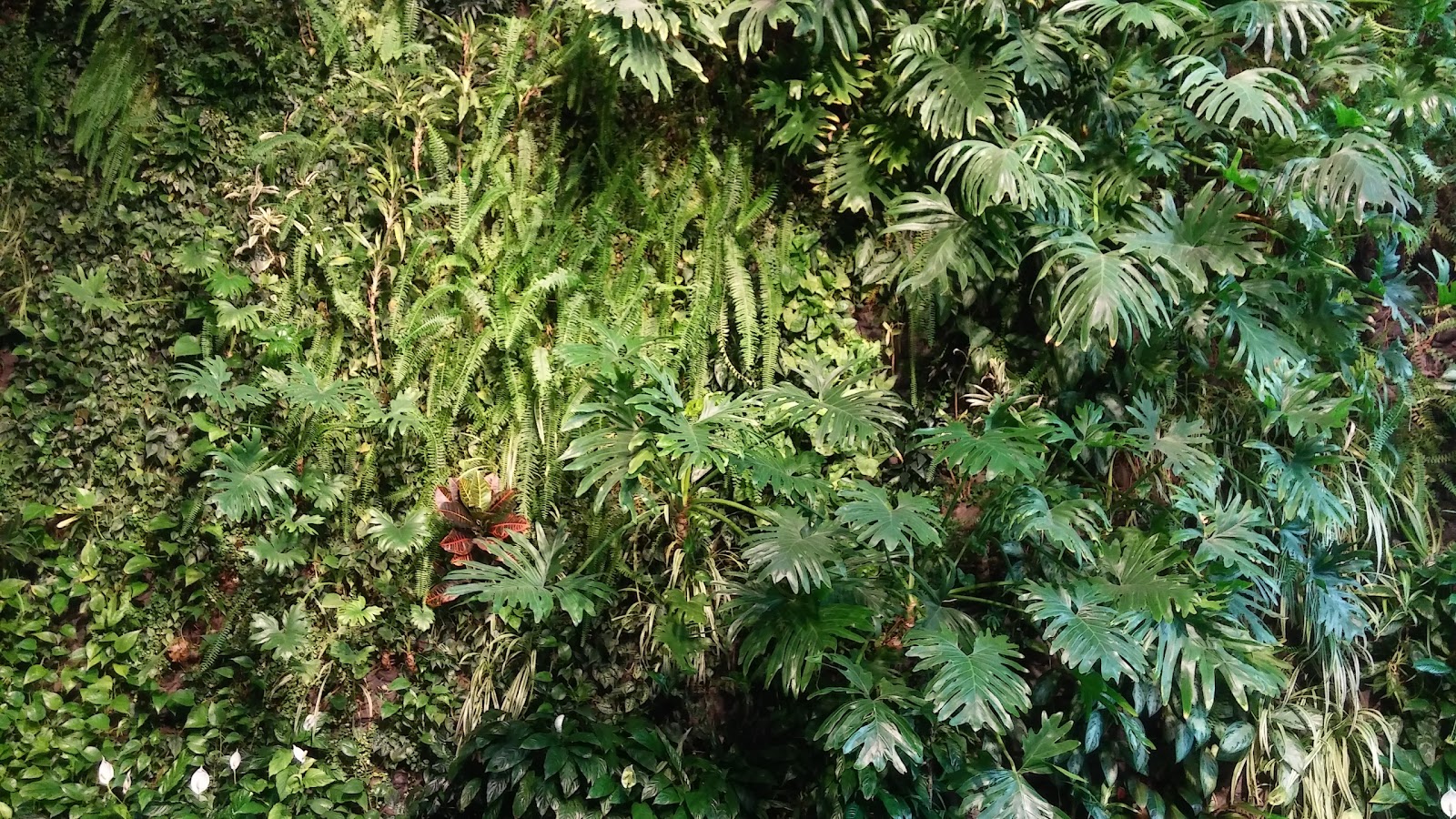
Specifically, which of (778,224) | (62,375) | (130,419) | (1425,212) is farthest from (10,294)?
(1425,212)

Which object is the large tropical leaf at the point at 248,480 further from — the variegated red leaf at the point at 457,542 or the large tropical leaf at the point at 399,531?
the variegated red leaf at the point at 457,542

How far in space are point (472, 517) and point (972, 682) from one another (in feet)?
5.21

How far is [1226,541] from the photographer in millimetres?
2535

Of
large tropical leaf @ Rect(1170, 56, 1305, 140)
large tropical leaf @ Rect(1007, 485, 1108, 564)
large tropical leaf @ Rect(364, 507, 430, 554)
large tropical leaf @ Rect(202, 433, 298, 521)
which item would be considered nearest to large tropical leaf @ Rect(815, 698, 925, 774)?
large tropical leaf @ Rect(1007, 485, 1108, 564)

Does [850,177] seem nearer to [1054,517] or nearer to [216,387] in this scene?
[1054,517]

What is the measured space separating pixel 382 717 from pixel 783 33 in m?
2.74

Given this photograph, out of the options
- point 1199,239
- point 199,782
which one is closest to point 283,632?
point 199,782

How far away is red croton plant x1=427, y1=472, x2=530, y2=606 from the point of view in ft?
8.71

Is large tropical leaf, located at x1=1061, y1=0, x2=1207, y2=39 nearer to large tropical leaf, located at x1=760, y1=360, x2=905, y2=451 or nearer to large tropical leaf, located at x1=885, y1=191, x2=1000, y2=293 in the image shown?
large tropical leaf, located at x1=885, y1=191, x2=1000, y2=293

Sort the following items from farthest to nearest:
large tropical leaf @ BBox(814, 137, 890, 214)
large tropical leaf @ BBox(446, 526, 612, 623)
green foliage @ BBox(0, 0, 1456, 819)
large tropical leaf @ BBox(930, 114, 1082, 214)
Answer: large tropical leaf @ BBox(814, 137, 890, 214) < green foliage @ BBox(0, 0, 1456, 819) < large tropical leaf @ BBox(930, 114, 1082, 214) < large tropical leaf @ BBox(446, 526, 612, 623)

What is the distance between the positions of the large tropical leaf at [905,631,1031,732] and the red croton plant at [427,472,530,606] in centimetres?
134

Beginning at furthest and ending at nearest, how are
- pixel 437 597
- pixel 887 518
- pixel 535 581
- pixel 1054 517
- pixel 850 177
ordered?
pixel 850 177
pixel 437 597
pixel 535 581
pixel 1054 517
pixel 887 518

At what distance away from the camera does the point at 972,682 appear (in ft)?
6.88

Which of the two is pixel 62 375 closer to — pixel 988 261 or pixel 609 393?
pixel 609 393
